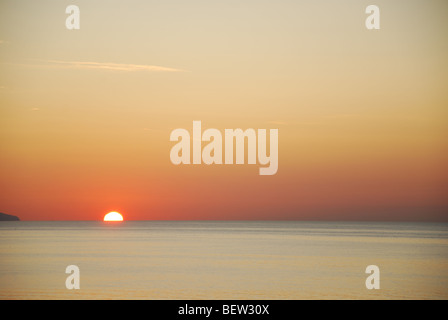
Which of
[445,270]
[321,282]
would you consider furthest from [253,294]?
[445,270]

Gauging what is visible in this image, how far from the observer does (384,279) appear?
32125 millimetres

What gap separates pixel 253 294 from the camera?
26.1 metres

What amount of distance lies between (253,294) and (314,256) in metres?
21.3

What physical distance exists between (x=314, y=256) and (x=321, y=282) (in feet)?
55.4

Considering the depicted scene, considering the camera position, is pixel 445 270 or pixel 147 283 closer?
pixel 147 283
